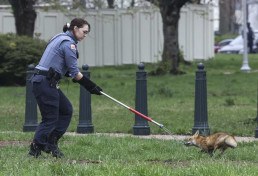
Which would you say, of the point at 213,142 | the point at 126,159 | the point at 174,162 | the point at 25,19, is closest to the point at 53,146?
the point at 126,159

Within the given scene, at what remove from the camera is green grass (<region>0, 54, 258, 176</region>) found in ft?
25.1

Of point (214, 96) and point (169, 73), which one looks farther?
point (169, 73)

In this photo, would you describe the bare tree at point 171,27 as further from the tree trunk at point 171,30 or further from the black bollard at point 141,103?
the black bollard at point 141,103

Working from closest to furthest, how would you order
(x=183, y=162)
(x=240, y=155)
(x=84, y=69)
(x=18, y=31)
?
(x=183, y=162)
(x=240, y=155)
(x=84, y=69)
(x=18, y=31)

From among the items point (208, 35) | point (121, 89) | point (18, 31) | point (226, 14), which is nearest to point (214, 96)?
point (121, 89)

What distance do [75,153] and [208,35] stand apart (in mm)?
29125

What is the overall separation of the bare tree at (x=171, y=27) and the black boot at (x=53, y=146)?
1696cm

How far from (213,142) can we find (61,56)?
2.12 meters

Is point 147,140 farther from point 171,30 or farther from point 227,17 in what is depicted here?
point 227,17

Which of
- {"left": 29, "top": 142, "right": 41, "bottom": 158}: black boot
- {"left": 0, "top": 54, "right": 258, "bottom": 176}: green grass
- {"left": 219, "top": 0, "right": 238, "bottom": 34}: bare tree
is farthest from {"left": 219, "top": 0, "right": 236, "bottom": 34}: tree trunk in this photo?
{"left": 29, "top": 142, "right": 41, "bottom": 158}: black boot

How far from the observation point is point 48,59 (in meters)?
9.17

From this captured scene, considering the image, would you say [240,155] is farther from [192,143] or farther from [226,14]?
[226,14]

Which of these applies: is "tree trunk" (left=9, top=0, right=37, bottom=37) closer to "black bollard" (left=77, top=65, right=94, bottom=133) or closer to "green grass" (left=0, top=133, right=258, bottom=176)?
"black bollard" (left=77, top=65, right=94, bottom=133)

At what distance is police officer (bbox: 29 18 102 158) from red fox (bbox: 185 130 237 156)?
154 cm
